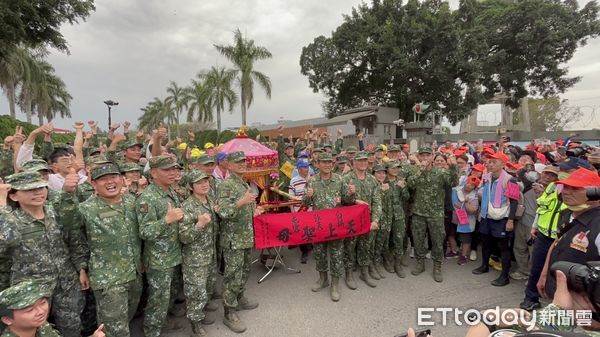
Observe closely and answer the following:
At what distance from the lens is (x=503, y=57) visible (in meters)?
24.7

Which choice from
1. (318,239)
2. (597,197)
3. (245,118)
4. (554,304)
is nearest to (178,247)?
(318,239)

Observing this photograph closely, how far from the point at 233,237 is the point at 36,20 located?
722 inches

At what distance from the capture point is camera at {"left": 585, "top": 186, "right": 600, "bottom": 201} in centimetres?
283

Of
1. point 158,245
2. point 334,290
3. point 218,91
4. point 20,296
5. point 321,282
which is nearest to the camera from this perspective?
point 20,296

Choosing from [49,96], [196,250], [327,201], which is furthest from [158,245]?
[49,96]

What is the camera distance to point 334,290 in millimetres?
4945

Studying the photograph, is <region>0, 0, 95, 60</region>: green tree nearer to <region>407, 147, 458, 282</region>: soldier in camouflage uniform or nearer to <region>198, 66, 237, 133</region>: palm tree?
<region>198, 66, 237, 133</region>: palm tree

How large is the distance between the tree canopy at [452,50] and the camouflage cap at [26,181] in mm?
23338

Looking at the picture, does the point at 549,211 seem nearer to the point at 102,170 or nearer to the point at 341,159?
the point at 341,159

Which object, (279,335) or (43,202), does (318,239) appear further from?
(43,202)

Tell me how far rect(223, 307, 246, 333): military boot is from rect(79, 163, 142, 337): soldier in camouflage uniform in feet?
4.13

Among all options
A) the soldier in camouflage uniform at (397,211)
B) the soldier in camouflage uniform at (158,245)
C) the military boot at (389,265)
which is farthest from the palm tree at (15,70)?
the military boot at (389,265)

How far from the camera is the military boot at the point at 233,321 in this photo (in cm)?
408

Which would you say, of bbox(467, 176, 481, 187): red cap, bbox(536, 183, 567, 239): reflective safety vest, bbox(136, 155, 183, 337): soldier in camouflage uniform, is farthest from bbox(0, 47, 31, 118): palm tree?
bbox(536, 183, 567, 239): reflective safety vest
